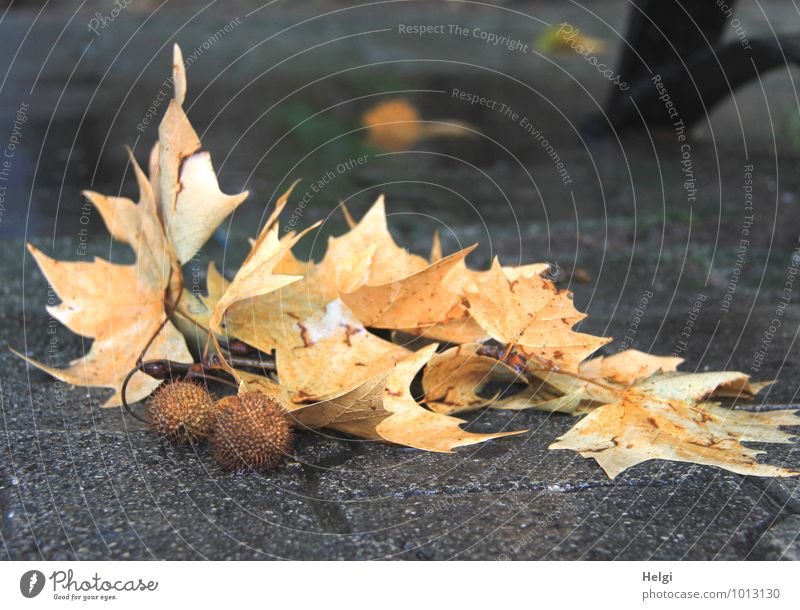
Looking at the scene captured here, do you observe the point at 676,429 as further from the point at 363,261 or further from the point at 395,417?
the point at 363,261

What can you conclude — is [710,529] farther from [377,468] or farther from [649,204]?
[649,204]

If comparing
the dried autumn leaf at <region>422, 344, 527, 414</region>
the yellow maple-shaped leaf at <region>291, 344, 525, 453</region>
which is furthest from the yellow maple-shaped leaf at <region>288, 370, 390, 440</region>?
the dried autumn leaf at <region>422, 344, 527, 414</region>

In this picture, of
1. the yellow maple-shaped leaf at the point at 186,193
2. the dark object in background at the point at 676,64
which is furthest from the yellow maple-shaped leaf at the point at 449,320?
the dark object in background at the point at 676,64

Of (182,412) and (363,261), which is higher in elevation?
(363,261)

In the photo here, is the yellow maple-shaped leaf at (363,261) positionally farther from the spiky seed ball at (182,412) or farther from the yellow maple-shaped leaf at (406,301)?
the spiky seed ball at (182,412)

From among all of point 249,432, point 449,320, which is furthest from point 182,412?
point 449,320

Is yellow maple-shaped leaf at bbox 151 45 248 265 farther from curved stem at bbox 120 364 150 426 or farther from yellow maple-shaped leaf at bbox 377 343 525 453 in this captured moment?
yellow maple-shaped leaf at bbox 377 343 525 453

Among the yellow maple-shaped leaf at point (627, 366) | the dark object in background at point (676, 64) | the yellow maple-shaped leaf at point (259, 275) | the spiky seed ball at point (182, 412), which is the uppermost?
the dark object in background at point (676, 64)
